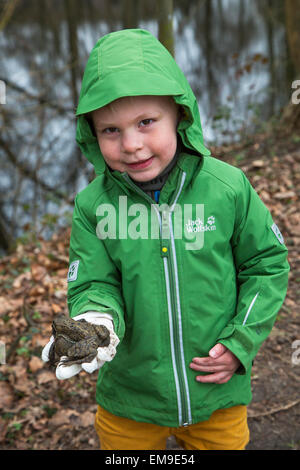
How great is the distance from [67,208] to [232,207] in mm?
6132

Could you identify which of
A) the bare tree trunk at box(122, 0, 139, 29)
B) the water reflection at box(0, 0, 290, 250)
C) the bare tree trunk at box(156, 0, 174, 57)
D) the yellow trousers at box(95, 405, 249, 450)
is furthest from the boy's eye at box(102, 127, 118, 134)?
the bare tree trunk at box(122, 0, 139, 29)

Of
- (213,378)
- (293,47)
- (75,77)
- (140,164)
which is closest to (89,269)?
(140,164)

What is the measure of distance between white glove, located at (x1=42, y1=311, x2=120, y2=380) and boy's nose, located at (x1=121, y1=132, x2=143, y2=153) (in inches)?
25.4

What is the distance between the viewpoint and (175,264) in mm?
1801

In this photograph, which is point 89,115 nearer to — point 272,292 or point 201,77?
point 272,292

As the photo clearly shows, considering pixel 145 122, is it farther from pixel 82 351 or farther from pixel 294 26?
pixel 294 26

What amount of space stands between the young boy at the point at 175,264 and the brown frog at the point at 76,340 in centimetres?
16

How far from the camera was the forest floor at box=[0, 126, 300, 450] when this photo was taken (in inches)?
117

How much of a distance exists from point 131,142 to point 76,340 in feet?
2.47

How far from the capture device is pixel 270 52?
12.7 metres

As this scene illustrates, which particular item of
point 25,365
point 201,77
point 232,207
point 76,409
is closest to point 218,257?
point 232,207

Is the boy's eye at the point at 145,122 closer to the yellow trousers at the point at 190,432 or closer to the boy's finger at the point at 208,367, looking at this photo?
the boy's finger at the point at 208,367

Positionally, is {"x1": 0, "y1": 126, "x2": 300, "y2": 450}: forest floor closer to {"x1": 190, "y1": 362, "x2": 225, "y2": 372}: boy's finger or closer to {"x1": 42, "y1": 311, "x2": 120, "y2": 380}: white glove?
{"x1": 190, "y1": 362, "x2": 225, "y2": 372}: boy's finger

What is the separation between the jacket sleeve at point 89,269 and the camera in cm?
179
